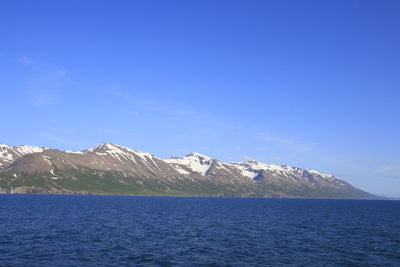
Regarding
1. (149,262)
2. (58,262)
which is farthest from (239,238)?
(58,262)

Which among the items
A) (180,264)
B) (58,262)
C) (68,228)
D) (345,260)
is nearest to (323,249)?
(345,260)

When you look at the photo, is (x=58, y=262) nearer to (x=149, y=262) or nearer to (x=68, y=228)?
(x=149, y=262)

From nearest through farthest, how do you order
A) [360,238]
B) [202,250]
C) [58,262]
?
[58,262], [202,250], [360,238]

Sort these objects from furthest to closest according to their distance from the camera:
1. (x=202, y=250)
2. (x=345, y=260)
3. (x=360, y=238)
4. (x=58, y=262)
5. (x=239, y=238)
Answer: (x=360, y=238), (x=239, y=238), (x=202, y=250), (x=345, y=260), (x=58, y=262)

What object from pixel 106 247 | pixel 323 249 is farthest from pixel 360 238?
pixel 106 247

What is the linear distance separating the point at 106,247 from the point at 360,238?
6057 cm

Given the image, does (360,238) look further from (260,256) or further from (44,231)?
(44,231)

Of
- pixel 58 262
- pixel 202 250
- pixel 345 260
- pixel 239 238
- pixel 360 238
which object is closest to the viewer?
pixel 58 262

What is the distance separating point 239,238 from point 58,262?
4273 centimetres

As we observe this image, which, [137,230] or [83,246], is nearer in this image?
[83,246]

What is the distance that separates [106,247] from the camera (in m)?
68.6

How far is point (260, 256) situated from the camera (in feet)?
208

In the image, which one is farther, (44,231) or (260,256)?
(44,231)

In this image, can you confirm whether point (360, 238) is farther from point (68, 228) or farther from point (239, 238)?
point (68, 228)
